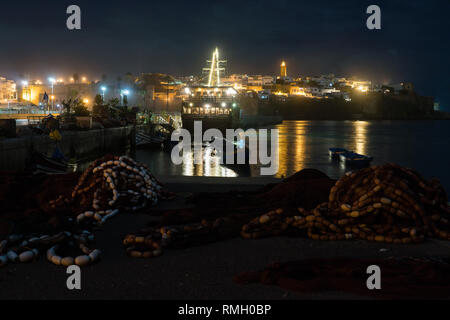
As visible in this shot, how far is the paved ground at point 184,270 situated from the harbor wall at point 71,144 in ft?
39.9

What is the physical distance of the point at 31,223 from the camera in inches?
188

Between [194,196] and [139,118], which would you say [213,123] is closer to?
[139,118]

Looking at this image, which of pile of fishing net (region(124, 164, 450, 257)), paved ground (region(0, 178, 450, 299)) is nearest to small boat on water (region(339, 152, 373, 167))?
pile of fishing net (region(124, 164, 450, 257))

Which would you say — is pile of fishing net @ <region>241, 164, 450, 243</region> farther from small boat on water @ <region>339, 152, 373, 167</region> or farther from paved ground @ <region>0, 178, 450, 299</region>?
small boat on water @ <region>339, 152, 373, 167</region>

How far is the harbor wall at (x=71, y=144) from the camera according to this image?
51.0 ft

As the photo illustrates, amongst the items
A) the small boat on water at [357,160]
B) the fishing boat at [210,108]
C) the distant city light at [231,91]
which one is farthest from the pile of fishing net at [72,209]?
the distant city light at [231,91]

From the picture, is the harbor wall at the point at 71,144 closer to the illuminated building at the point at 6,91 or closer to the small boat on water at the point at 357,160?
the small boat on water at the point at 357,160

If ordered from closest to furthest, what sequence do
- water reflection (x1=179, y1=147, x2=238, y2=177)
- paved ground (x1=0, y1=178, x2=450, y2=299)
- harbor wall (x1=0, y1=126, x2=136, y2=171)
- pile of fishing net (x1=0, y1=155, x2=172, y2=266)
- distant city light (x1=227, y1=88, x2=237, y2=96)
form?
paved ground (x1=0, y1=178, x2=450, y2=299), pile of fishing net (x1=0, y1=155, x2=172, y2=266), harbor wall (x1=0, y1=126, x2=136, y2=171), water reflection (x1=179, y1=147, x2=238, y2=177), distant city light (x1=227, y1=88, x2=237, y2=96)

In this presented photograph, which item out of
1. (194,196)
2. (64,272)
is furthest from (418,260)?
(194,196)

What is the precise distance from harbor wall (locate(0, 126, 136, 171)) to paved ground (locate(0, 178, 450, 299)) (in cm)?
1215

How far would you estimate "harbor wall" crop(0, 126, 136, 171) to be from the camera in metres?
15.5

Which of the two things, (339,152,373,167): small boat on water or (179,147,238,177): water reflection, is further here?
(339,152,373,167): small boat on water

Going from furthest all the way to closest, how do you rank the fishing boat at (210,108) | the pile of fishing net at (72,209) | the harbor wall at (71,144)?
1. the fishing boat at (210,108)
2. the harbor wall at (71,144)
3. the pile of fishing net at (72,209)
